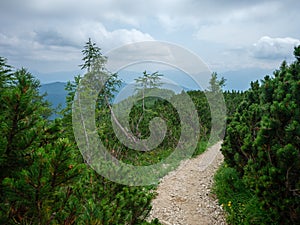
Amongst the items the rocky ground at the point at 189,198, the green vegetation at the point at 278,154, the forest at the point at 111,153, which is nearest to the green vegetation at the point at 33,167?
the forest at the point at 111,153

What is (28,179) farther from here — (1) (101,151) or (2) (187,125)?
(2) (187,125)

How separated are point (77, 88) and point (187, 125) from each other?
4718 millimetres

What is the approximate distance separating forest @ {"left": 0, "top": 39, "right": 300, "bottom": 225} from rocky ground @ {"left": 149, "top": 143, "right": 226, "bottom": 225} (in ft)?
0.86

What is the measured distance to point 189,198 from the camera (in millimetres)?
5672

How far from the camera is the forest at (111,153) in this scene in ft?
4.14

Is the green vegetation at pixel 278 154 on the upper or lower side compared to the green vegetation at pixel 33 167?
upper

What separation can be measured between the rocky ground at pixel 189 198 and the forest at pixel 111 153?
26 centimetres

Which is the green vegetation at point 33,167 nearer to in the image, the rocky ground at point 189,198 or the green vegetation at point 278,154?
the green vegetation at point 278,154

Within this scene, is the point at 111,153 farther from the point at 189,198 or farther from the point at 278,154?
the point at 278,154

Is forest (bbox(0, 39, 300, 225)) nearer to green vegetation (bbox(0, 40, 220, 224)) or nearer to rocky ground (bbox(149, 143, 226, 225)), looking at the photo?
green vegetation (bbox(0, 40, 220, 224))

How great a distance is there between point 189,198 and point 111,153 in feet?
6.88

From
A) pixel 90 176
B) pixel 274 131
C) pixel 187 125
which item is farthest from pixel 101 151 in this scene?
pixel 187 125

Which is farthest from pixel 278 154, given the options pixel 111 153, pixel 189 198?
pixel 189 198

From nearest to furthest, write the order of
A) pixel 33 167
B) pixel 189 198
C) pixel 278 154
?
1. pixel 33 167
2. pixel 278 154
3. pixel 189 198
